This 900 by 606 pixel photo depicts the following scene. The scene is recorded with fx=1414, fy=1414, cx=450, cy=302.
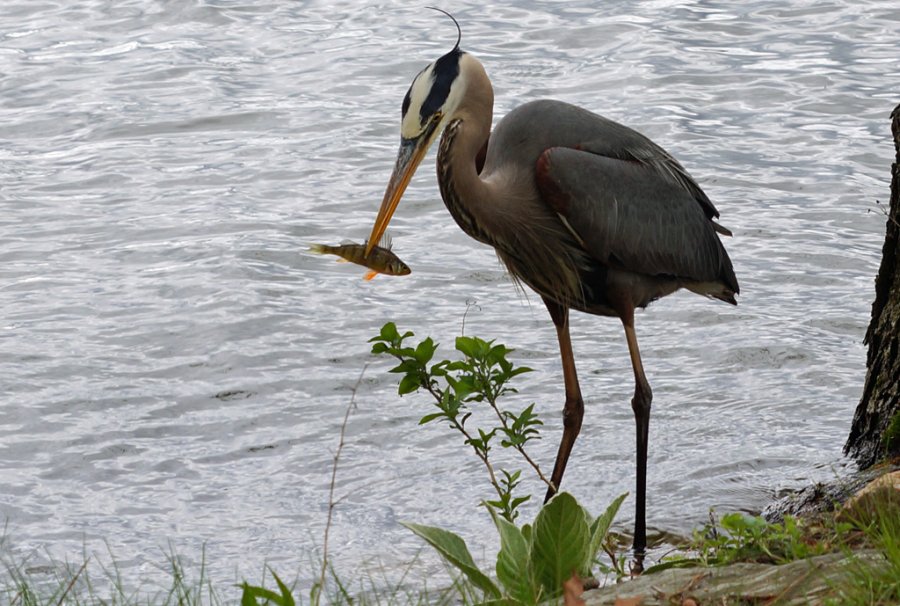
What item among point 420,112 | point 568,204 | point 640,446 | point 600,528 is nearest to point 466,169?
point 420,112

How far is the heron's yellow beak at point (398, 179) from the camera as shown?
470cm

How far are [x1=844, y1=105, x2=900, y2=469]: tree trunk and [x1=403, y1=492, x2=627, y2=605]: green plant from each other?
1747 millimetres

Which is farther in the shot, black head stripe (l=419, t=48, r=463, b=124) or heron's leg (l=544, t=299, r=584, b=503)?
heron's leg (l=544, t=299, r=584, b=503)

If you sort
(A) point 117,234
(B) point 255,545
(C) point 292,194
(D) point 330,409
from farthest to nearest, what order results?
1. (C) point 292,194
2. (A) point 117,234
3. (D) point 330,409
4. (B) point 255,545

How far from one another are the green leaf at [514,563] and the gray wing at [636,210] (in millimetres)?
1929

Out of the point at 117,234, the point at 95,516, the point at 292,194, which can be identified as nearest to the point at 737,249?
the point at 292,194

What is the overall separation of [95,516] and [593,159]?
2.30 metres

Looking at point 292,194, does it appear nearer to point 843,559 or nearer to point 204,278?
point 204,278

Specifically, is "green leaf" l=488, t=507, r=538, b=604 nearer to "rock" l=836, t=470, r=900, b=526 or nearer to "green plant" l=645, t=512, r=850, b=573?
"green plant" l=645, t=512, r=850, b=573

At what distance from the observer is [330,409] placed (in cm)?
631

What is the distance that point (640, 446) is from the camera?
206 inches

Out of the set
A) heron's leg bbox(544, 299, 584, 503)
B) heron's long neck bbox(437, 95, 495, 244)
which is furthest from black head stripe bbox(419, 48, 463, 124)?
heron's leg bbox(544, 299, 584, 503)

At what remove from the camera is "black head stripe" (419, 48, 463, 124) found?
4.75 m

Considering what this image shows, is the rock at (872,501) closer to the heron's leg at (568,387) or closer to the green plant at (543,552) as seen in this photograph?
the green plant at (543,552)
